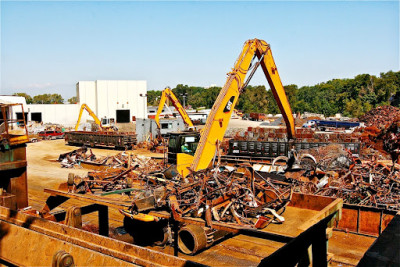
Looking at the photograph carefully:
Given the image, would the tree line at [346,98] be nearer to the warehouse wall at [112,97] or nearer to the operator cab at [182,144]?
the warehouse wall at [112,97]

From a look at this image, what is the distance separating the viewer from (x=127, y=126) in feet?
142

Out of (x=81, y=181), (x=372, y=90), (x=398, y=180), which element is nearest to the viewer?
(x=81, y=181)

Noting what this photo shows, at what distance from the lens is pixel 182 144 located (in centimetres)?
1592

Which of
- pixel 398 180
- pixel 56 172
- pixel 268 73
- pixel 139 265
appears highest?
pixel 268 73

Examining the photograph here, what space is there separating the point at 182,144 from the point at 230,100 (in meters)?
4.80

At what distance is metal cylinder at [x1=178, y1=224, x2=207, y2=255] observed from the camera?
19.4ft

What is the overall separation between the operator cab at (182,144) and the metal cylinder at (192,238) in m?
9.44

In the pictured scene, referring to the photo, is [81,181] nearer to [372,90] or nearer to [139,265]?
[139,265]

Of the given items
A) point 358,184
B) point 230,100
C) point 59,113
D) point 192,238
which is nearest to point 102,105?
point 59,113

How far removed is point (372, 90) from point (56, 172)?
6853 centimetres

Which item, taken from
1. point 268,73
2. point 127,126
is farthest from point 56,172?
point 127,126

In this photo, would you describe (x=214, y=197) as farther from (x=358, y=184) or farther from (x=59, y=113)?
(x=59, y=113)

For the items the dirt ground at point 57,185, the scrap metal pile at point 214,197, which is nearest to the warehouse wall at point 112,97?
the dirt ground at point 57,185

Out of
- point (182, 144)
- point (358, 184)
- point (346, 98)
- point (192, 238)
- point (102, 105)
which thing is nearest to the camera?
point (192, 238)
